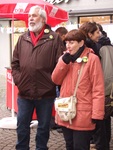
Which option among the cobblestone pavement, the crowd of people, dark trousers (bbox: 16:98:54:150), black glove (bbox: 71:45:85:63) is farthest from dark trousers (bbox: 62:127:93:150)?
the cobblestone pavement

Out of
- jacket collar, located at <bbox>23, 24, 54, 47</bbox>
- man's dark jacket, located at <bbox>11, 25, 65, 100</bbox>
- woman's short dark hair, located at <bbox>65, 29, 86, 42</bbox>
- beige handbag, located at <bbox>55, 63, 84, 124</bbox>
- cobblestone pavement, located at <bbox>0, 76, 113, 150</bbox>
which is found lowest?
cobblestone pavement, located at <bbox>0, 76, 113, 150</bbox>

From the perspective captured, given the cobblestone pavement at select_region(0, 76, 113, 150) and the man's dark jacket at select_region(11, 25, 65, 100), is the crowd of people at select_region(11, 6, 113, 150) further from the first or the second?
the cobblestone pavement at select_region(0, 76, 113, 150)

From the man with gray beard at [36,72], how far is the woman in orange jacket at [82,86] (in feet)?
1.72

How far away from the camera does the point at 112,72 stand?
163 inches

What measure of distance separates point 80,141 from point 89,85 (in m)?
0.58

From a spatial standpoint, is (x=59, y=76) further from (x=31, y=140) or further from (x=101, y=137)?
(x=31, y=140)

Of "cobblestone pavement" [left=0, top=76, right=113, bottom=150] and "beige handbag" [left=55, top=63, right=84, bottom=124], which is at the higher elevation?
"beige handbag" [left=55, top=63, right=84, bottom=124]

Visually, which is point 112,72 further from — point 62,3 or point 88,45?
point 62,3

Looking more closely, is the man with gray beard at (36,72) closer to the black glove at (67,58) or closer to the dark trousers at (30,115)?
the dark trousers at (30,115)

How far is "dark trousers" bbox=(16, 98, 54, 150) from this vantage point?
4035mm

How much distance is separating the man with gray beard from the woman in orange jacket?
52cm

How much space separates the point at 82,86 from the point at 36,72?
78cm

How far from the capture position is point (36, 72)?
3908 millimetres

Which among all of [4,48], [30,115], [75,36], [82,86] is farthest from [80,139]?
[4,48]
